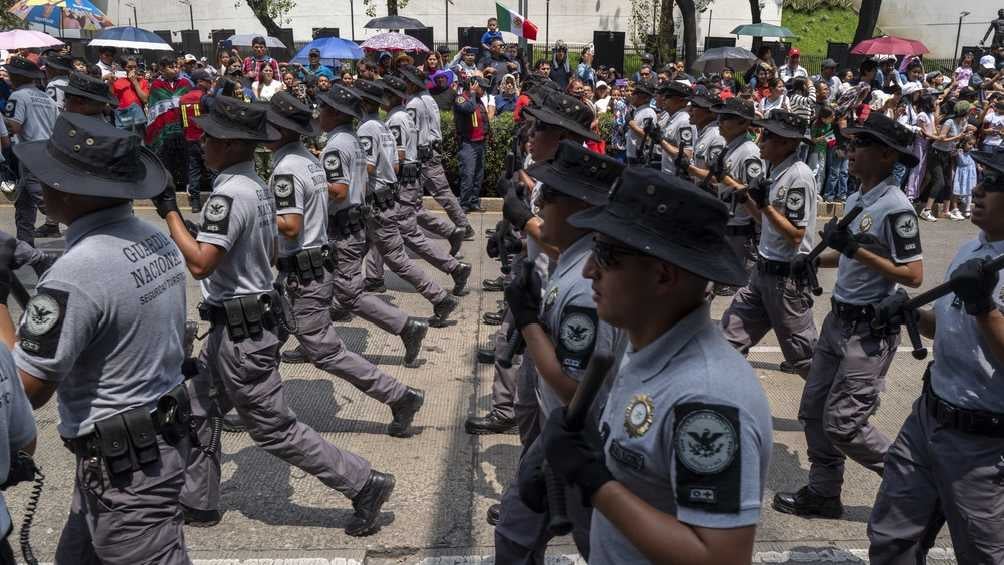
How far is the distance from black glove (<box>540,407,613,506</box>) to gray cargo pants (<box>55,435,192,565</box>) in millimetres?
1742

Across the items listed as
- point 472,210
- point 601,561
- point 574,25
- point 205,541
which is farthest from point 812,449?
point 574,25

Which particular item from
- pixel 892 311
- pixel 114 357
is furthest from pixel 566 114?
pixel 114 357

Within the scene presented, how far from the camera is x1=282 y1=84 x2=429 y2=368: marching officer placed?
675 cm

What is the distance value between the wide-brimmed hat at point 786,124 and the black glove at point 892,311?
80.4 inches

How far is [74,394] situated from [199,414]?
138 cm

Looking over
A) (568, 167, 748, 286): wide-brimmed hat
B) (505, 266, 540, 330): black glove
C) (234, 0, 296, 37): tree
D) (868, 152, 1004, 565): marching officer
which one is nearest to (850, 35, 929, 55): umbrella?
(868, 152, 1004, 565): marching officer

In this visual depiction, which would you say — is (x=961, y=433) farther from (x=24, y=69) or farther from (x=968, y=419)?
(x=24, y=69)

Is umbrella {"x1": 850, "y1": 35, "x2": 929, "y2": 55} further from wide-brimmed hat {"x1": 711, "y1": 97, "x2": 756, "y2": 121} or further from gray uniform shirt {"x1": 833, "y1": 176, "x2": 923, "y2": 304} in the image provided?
gray uniform shirt {"x1": 833, "y1": 176, "x2": 923, "y2": 304}

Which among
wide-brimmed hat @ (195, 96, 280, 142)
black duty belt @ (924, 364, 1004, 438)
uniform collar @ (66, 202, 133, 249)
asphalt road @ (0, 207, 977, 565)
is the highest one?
wide-brimmed hat @ (195, 96, 280, 142)

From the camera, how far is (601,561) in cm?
229

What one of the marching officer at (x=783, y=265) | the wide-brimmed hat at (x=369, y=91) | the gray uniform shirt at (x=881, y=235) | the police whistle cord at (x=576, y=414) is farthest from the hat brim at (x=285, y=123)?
the police whistle cord at (x=576, y=414)

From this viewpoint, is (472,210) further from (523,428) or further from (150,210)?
(523,428)

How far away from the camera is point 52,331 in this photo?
2.83 metres

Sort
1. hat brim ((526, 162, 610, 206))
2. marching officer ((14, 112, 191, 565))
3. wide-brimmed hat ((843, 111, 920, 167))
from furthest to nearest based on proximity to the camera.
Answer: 1. wide-brimmed hat ((843, 111, 920, 167))
2. hat brim ((526, 162, 610, 206))
3. marching officer ((14, 112, 191, 565))
